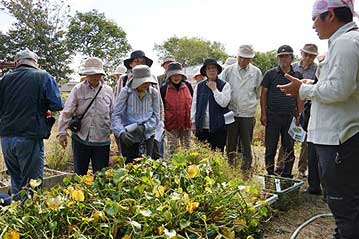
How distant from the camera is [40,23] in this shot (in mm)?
18750

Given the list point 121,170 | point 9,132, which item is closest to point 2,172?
point 9,132

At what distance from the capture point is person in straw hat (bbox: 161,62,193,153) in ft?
14.1

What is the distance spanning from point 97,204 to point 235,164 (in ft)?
6.79

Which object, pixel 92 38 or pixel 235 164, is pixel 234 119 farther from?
pixel 92 38

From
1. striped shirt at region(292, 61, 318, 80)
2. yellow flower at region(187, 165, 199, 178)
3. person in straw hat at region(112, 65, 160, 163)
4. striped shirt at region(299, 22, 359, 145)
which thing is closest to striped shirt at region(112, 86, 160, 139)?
person in straw hat at region(112, 65, 160, 163)

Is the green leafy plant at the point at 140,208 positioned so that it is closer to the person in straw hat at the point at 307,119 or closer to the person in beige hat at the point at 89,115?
the person in beige hat at the point at 89,115

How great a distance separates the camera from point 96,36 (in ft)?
67.3

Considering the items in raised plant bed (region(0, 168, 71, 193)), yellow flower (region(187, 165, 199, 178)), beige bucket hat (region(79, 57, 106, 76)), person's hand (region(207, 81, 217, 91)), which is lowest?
raised plant bed (region(0, 168, 71, 193))

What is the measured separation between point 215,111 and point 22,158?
6.32ft

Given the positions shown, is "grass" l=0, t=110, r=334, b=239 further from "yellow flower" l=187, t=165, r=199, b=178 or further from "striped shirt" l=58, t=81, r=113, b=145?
"striped shirt" l=58, t=81, r=113, b=145

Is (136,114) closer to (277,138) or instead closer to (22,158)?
(22,158)

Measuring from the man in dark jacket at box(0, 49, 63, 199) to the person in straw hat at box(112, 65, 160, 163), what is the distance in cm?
53

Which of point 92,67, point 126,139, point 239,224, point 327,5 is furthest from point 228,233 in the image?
point 92,67

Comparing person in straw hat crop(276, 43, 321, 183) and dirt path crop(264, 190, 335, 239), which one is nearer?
dirt path crop(264, 190, 335, 239)
